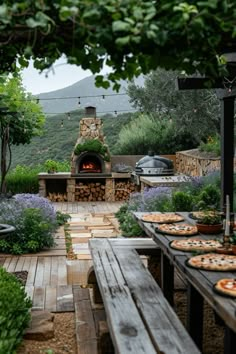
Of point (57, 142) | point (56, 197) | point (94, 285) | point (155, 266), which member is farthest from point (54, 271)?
point (57, 142)

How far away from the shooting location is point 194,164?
12023mm

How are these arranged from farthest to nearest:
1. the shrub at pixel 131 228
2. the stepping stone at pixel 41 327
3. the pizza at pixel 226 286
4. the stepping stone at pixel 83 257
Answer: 1. the shrub at pixel 131 228
2. the stepping stone at pixel 83 257
3. the stepping stone at pixel 41 327
4. the pizza at pixel 226 286

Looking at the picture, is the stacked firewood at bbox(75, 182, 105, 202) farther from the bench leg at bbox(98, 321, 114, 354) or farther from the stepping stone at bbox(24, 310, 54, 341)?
the bench leg at bbox(98, 321, 114, 354)

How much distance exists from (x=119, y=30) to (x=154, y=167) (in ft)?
34.2

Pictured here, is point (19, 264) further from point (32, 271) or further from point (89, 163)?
point (89, 163)

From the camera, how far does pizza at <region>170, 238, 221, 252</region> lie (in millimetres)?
3607

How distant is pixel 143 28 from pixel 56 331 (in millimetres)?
3086

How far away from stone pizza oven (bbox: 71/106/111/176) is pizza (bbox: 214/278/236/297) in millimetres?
10362

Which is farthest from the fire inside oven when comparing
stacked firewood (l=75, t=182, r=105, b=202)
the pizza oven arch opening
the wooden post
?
the wooden post

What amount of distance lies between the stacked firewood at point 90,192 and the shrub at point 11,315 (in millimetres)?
8875

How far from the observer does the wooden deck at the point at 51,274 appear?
4992 millimetres

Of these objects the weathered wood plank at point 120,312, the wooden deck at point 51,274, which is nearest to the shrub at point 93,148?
the wooden deck at point 51,274

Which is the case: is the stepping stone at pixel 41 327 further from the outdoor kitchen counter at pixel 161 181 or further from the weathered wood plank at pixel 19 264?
the outdoor kitchen counter at pixel 161 181

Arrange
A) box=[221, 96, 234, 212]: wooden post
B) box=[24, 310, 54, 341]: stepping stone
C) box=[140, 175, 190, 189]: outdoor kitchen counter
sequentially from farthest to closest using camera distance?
1. box=[140, 175, 190, 189]: outdoor kitchen counter
2. box=[221, 96, 234, 212]: wooden post
3. box=[24, 310, 54, 341]: stepping stone
